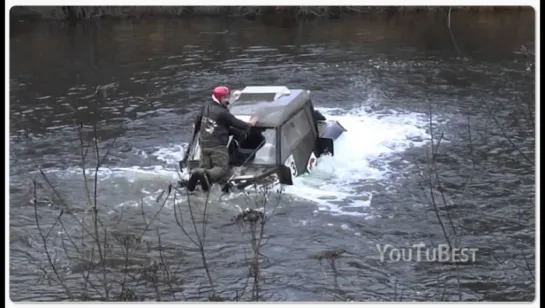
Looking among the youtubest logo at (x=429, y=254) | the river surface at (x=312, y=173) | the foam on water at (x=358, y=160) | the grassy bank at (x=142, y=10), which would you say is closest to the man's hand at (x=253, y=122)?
the foam on water at (x=358, y=160)

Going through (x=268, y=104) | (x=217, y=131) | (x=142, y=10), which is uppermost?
(x=142, y=10)

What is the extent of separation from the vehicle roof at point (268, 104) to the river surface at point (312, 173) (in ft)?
2.63

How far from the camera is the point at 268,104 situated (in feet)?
31.7

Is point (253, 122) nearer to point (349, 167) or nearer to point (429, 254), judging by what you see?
point (349, 167)

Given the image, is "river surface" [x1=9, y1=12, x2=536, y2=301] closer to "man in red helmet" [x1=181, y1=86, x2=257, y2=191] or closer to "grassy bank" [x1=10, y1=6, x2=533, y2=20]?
"grassy bank" [x1=10, y1=6, x2=533, y2=20]

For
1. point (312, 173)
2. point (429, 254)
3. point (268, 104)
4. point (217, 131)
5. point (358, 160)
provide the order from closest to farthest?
1. point (429, 254)
2. point (217, 131)
3. point (312, 173)
4. point (268, 104)
5. point (358, 160)

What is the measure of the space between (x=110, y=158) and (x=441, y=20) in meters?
6.39

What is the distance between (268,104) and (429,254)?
4275 millimetres

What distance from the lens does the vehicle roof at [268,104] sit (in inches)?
364

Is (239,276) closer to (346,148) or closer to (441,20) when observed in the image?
(441,20)

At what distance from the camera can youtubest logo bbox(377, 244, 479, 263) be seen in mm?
5262

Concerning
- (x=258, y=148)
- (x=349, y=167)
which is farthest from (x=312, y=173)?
(x=258, y=148)

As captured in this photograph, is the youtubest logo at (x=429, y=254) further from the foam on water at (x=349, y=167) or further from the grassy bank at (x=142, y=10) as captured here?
the foam on water at (x=349, y=167)

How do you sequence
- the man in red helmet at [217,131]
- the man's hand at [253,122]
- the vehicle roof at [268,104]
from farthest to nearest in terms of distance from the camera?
1. the vehicle roof at [268,104]
2. the man's hand at [253,122]
3. the man in red helmet at [217,131]
